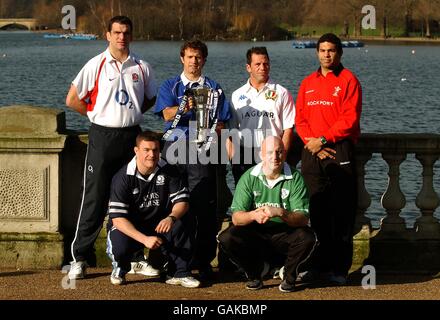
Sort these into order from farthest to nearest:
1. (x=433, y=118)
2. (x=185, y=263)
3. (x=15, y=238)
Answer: (x=433, y=118)
(x=15, y=238)
(x=185, y=263)

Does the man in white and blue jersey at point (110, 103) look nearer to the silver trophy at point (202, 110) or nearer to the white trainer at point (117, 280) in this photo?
the white trainer at point (117, 280)

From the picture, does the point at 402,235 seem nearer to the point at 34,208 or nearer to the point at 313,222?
the point at 313,222

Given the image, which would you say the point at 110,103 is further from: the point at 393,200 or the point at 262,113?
the point at 393,200

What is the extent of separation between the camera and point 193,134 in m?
8.72

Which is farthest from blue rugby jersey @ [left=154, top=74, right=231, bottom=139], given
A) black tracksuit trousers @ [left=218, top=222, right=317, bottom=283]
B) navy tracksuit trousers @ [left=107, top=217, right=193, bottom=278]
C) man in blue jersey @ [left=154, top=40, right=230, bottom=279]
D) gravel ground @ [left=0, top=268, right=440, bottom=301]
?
gravel ground @ [left=0, top=268, right=440, bottom=301]

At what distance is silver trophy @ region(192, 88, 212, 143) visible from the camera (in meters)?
8.59

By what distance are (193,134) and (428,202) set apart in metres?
2.15

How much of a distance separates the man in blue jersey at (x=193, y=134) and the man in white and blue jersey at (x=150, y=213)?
6.9 inches

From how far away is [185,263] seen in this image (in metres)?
8.64

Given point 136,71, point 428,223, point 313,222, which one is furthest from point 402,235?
point 136,71

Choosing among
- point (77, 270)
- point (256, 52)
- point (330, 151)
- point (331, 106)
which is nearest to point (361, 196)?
point (330, 151)

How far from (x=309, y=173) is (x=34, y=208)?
2.29 metres

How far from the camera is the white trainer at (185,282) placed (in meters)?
8.60

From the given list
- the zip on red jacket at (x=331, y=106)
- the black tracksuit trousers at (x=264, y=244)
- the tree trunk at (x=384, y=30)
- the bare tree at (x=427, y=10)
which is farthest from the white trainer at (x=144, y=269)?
the bare tree at (x=427, y=10)
